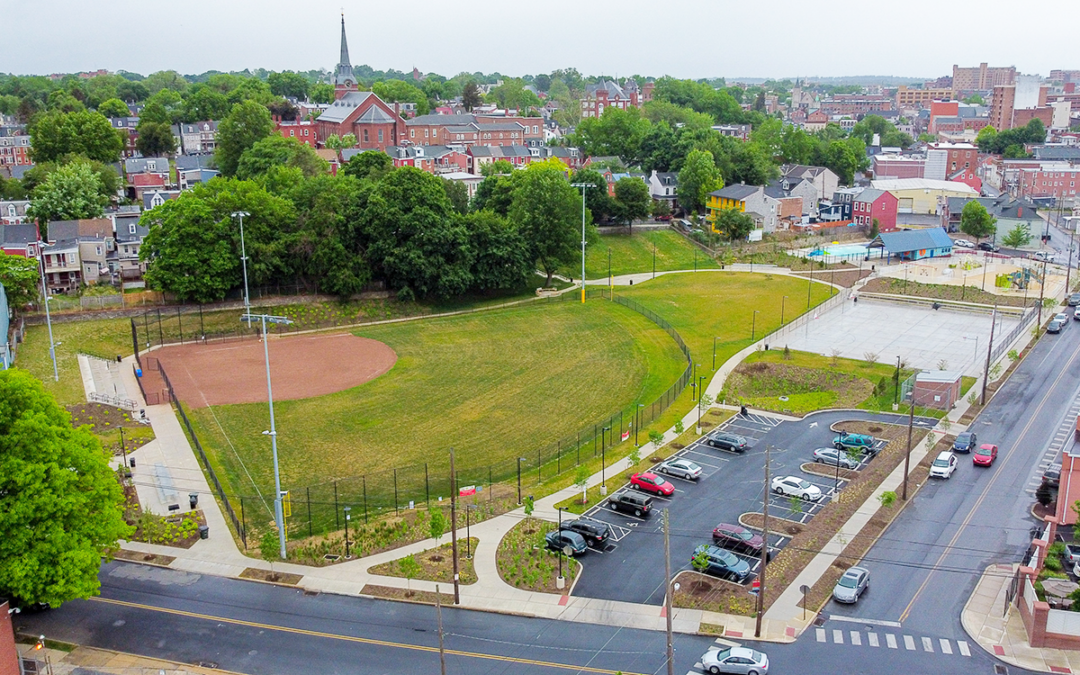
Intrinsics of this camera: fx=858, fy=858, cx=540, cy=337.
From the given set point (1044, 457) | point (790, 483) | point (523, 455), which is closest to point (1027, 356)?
point (1044, 457)

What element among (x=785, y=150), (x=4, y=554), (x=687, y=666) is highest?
(x=785, y=150)

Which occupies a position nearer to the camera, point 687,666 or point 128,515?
point 687,666

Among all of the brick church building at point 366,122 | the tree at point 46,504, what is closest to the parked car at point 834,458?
the tree at point 46,504

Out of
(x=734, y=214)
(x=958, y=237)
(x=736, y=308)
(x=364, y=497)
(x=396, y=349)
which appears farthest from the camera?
(x=958, y=237)

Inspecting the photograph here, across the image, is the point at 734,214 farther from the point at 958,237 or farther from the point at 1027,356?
the point at 1027,356

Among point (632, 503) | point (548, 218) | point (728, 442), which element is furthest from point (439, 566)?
point (548, 218)

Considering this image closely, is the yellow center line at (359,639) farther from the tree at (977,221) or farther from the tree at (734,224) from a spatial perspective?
the tree at (977,221)

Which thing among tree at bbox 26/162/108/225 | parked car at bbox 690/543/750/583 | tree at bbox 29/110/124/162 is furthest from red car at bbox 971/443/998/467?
tree at bbox 29/110/124/162
